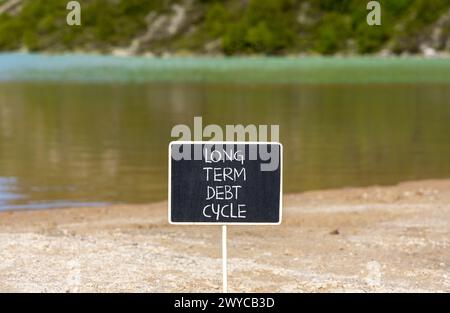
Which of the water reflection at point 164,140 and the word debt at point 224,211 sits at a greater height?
the word debt at point 224,211

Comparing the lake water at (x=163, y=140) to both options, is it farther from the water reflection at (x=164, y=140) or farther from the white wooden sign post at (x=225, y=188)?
the white wooden sign post at (x=225, y=188)

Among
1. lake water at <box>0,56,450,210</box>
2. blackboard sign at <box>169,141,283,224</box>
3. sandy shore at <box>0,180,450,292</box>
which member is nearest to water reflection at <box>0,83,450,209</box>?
lake water at <box>0,56,450,210</box>

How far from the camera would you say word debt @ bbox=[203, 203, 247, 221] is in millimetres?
10766

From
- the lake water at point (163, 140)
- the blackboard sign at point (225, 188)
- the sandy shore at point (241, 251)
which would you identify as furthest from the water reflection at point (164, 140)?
the blackboard sign at point (225, 188)

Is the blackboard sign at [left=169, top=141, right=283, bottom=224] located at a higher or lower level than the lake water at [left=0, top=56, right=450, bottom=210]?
higher

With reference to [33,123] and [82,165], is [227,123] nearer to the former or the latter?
[33,123]

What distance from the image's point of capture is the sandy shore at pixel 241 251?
12.2m

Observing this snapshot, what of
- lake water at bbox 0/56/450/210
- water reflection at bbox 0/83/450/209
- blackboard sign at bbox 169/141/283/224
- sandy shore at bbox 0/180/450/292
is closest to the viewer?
blackboard sign at bbox 169/141/283/224

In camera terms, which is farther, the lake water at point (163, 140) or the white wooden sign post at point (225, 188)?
the lake water at point (163, 140)

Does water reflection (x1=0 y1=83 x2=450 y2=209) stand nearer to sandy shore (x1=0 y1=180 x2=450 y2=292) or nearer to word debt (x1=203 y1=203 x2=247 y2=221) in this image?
sandy shore (x1=0 y1=180 x2=450 y2=292)

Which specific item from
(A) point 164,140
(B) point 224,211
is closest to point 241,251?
Result: (B) point 224,211

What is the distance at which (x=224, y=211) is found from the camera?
1078 centimetres
